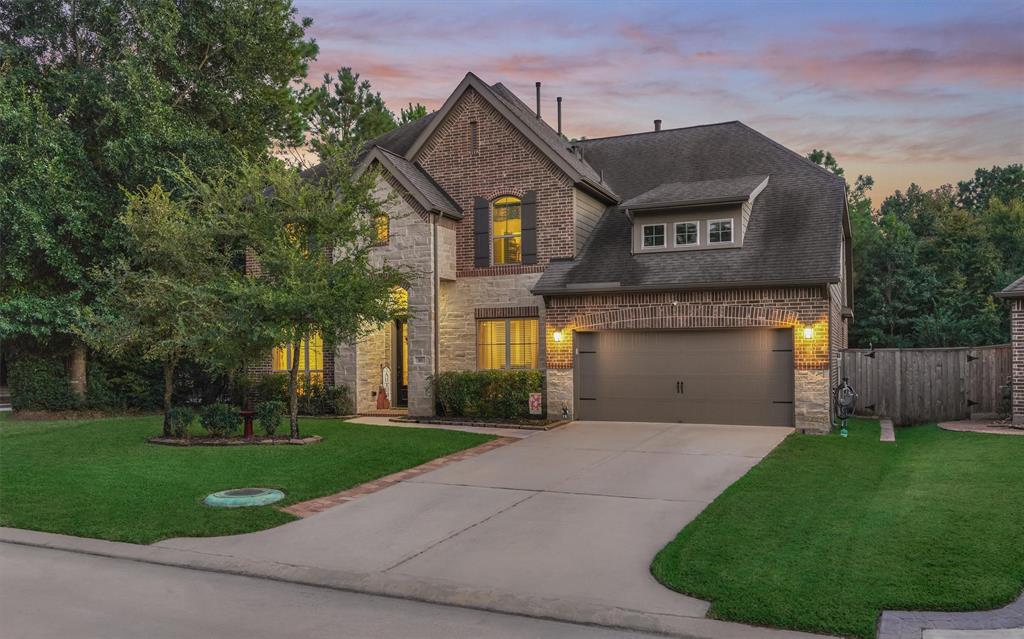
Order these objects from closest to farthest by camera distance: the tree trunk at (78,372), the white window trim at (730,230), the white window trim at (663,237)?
1. the white window trim at (730,230)
2. the white window trim at (663,237)
3. the tree trunk at (78,372)

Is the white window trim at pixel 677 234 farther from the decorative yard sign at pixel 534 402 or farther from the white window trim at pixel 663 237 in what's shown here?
the decorative yard sign at pixel 534 402

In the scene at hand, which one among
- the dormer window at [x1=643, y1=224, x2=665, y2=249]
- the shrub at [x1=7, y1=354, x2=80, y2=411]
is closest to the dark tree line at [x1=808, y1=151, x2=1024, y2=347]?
the dormer window at [x1=643, y1=224, x2=665, y2=249]

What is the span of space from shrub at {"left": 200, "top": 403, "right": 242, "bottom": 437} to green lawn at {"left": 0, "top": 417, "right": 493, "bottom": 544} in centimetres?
95

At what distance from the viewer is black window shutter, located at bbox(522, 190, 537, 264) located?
18344mm

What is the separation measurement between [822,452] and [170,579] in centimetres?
983

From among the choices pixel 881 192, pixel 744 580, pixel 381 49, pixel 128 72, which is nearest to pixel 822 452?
pixel 744 580

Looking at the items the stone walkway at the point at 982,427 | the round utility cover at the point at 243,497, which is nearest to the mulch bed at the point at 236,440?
the round utility cover at the point at 243,497

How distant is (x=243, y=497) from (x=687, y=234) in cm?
1155

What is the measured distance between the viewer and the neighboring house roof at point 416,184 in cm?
1783

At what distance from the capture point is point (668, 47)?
16406mm

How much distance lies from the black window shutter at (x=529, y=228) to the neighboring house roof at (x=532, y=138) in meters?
1.07

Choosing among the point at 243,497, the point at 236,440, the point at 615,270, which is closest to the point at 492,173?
the point at 615,270

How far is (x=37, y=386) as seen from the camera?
20.3m

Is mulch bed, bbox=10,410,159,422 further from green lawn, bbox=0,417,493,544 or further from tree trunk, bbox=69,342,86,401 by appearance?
green lawn, bbox=0,417,493,544
